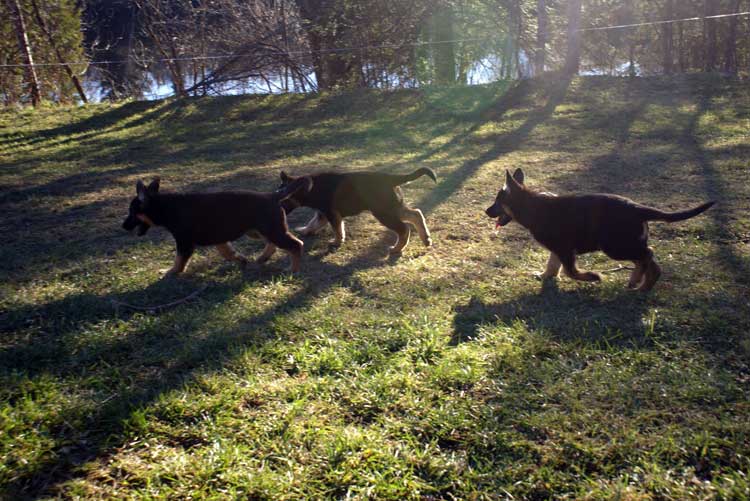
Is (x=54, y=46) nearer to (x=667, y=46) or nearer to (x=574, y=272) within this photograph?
(x=574, y=272)

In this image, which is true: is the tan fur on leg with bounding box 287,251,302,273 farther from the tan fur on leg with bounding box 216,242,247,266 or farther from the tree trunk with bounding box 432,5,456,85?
the tree trunk with bounding box 432,5,456,85

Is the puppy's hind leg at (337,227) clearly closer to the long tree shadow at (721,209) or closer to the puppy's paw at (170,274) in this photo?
the puppy's paw at (170,274)

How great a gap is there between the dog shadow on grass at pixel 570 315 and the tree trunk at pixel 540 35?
12.5 m

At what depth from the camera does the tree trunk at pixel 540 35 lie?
51.2ft

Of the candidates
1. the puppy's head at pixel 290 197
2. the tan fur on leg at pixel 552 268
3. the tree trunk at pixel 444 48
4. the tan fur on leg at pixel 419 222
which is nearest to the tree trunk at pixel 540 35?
the tree trunk at pixel 444 48

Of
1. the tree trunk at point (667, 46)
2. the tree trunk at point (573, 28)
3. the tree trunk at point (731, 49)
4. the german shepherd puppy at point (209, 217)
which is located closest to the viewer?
the german shepherd puppy at point (209, 217)

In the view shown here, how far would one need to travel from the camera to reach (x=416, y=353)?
4160 millimetres

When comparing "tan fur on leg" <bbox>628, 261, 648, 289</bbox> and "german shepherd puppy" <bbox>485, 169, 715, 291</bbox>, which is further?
"tan fur on leg" <bbox>628, 261, 648, 289</bbox>

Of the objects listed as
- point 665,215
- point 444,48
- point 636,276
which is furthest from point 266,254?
point 444,48

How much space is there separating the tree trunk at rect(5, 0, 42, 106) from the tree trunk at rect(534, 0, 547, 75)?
1358 centimetres

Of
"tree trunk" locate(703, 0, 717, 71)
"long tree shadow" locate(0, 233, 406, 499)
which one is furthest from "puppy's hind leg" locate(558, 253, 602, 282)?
"tree trunk" locate(703, 0, 717, 71)

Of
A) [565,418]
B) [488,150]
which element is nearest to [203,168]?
[488,150]

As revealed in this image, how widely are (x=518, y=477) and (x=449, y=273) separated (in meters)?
2.97

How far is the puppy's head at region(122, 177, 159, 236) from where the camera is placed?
5641 millimetres
